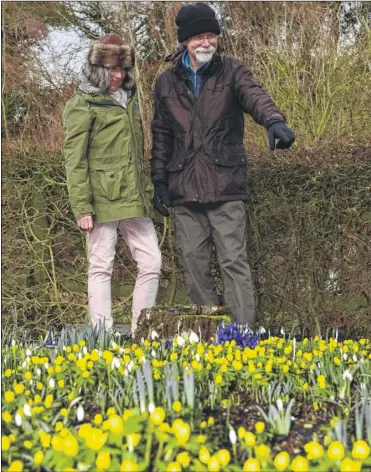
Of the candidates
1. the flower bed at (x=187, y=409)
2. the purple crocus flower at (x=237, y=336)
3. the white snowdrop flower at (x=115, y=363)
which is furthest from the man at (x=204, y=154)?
the white snowdrop flower at (x=115, y=363)

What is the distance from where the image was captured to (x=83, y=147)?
497cm

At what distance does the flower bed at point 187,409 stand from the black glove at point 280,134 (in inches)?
48.4

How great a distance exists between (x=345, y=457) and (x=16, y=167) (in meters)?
4.86

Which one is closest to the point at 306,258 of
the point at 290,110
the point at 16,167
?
the point at 16,167

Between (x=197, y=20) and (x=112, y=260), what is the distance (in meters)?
1.70

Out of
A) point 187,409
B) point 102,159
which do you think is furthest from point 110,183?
point 187,409

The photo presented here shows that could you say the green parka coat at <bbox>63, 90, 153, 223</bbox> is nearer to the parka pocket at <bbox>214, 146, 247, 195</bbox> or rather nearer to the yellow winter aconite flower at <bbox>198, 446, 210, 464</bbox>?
the parka pocket at <bbox>214, 146, 247, 195</bbox>


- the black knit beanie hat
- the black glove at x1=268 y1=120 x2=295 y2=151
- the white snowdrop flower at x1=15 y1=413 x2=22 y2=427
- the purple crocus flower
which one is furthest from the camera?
the black knit beanie hat

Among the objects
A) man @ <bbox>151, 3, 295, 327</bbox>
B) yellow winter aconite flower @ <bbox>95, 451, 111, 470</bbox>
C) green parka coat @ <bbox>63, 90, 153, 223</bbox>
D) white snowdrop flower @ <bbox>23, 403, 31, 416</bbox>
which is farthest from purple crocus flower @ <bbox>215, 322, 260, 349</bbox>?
yellow winter aconite flower @ <bbox>95, 451, 111, 470</bbox>

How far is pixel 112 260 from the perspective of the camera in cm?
522

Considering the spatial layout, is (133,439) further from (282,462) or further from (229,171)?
(229,171)

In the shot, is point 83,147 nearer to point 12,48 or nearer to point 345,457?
point 345,457

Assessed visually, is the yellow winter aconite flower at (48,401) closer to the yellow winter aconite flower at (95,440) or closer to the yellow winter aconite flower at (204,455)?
the yellow winter aconite flower at (95,440)

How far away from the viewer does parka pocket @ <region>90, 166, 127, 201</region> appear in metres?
5.00
